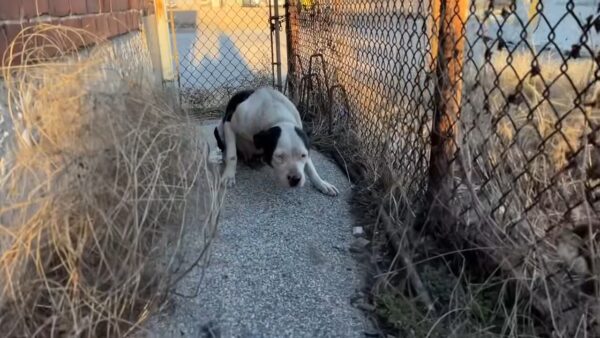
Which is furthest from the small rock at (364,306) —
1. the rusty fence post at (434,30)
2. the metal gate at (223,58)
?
the metal gate at (223,58)

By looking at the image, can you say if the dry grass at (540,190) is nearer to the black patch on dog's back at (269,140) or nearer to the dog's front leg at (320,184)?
the dog's front leg at (320,184)

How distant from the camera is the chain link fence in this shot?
1.75 m

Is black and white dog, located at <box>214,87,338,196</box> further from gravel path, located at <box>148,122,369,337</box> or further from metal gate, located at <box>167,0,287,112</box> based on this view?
metal gate, located at <box>167,0,287,112</box>

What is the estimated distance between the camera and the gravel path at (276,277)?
198 centimetres

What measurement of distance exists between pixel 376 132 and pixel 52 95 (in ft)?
7.34

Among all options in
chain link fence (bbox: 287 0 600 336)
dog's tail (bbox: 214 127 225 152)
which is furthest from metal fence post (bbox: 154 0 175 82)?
chain link fence (bbox: 287 0 600 336)

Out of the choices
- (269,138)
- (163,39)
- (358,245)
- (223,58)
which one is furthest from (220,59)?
(358,245)

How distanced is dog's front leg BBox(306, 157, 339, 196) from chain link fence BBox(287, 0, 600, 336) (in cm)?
38

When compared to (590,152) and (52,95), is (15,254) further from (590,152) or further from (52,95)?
(590,152)

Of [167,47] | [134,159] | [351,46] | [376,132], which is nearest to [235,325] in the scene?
[134,159]

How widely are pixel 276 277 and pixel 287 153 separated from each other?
1233 millimetres

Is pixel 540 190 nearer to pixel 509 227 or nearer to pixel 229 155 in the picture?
pixel 509 227

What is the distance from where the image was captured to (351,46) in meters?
4.26

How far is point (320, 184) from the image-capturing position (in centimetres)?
349
